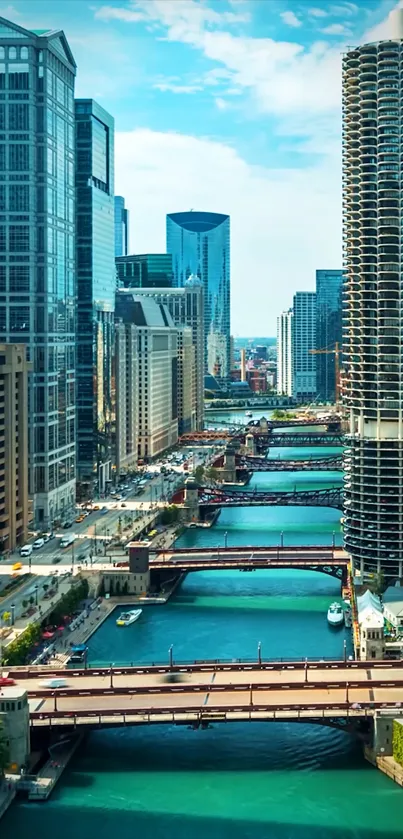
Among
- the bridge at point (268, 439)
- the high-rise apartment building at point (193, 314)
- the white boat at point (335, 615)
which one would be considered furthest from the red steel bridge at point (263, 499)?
the high-rise apartment building at point (193, 314)

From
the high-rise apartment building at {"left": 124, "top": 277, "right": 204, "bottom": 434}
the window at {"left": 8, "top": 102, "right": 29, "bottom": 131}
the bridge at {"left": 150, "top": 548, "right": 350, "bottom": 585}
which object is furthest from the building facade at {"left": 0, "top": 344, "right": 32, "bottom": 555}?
the high-rise apartment building at {"left": 124, "top": 277, "right": 204, "bottom": 434}

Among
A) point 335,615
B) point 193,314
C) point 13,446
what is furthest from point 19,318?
point 193,314

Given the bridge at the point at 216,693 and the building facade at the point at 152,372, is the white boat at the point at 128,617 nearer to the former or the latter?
the bridge at the point at 216,693

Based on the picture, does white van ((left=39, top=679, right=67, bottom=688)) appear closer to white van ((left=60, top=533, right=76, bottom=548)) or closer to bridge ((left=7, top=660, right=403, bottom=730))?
bridge ((left=7, top=660, right=403, bottom=730))

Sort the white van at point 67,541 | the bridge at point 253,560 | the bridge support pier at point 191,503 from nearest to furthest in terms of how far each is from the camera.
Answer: the bridge at point 253,560
the white van at point 67,541
the bridge support pier at point 191,503

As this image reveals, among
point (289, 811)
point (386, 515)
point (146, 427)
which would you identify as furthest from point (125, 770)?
point (146, 427)

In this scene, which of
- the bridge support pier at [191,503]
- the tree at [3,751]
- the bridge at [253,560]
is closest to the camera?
the tree at [3,751]

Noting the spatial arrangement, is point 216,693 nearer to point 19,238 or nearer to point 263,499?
point 19,238
